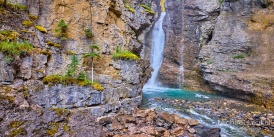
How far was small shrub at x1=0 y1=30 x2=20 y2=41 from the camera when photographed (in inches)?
286

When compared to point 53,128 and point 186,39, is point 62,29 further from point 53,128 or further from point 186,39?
point 186,39

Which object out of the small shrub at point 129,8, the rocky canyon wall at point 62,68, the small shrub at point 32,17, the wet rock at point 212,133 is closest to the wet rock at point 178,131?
the wet rock at point 212,133

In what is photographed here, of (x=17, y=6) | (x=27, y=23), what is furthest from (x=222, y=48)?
(x=17, y=6)

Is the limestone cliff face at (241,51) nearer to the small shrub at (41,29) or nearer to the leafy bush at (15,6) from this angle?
the small shrub at (41,29)

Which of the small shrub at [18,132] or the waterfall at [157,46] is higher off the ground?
the waterfall at [157,46]

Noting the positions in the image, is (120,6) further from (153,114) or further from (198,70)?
(198,70)

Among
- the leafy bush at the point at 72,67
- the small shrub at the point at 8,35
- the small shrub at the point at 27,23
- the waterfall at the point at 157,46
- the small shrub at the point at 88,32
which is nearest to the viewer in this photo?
the small shrub at the point at 8,35

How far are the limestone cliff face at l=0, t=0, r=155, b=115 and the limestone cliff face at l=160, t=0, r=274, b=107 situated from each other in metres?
11.0

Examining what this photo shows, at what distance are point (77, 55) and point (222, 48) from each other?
651 inches

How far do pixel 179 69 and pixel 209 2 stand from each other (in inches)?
376

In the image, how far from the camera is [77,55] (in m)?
9.84

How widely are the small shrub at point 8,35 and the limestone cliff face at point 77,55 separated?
0.27 meters

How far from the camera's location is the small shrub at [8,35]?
725 cm

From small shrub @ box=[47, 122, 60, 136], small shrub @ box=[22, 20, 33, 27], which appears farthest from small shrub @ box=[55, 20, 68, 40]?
small shrub @ box=[47, 122, 60, 136]
